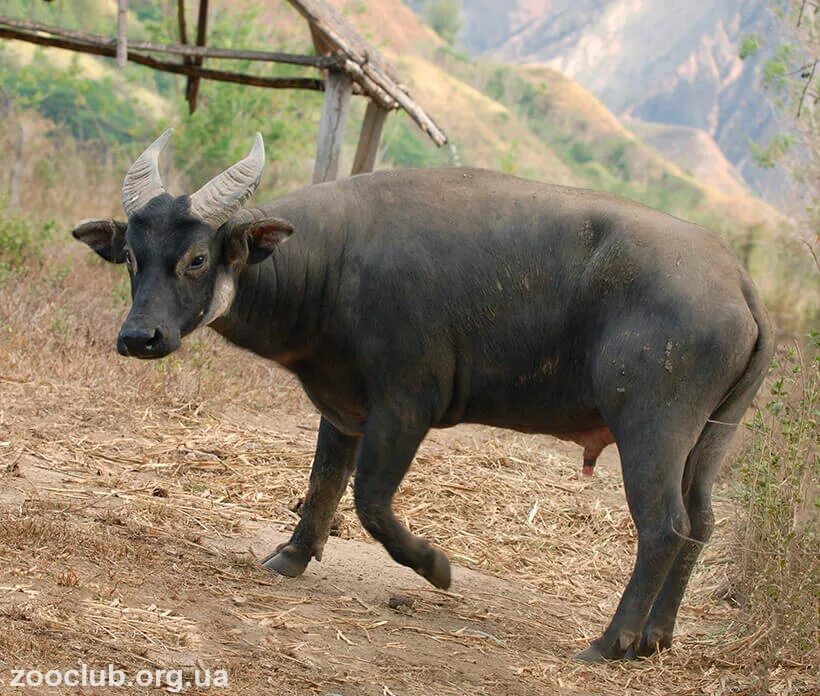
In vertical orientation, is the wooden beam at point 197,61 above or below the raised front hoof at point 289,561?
above

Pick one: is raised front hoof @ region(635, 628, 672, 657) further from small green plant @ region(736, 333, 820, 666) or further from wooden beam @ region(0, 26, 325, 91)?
wooden beam @ region(0, 26, 325, 91)

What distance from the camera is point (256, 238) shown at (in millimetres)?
5191

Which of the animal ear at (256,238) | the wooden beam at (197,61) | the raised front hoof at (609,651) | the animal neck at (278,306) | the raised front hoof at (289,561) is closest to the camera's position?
the raised front hoof at (609,651)

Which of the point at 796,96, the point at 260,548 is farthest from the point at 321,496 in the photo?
the point at 796,96

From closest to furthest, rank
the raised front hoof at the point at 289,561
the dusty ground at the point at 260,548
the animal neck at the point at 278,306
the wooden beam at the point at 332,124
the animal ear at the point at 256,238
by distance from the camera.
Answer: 1. the dusty ground at the point at 260,548
2. the animal ear at the point at 256,238
3. the animal neck at the point at 278,306
4. the raised front hoof at the point at 289,561
5. the wooden beam at the point at 332,124

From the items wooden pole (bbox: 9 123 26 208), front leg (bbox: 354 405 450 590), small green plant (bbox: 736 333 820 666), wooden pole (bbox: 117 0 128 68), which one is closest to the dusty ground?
small green plant (bbox: 736 333 820 666)

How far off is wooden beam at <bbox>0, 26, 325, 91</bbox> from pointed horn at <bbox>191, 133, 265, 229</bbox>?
19.1 ft

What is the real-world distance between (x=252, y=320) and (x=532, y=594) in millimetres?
2242

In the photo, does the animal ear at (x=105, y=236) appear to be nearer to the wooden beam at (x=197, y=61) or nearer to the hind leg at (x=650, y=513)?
the hind leg at (x=650, y=513)

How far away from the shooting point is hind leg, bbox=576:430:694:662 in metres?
4.89

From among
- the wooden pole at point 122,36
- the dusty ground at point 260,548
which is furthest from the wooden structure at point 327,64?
the dusty ground at point 260,548

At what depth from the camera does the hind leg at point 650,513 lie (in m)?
4.89

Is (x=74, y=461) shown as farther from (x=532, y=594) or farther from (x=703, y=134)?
(x=703, y=134)

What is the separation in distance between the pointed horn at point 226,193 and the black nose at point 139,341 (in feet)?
1.94
